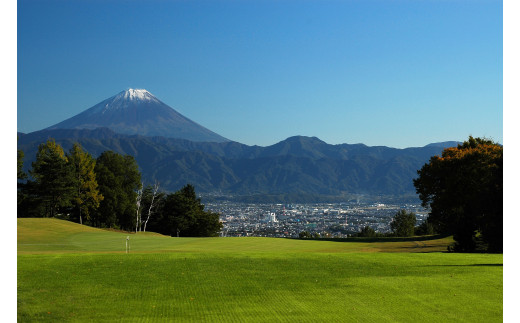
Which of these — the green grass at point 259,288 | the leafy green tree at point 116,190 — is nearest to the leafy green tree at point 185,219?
the leafy green tree at point 116,190

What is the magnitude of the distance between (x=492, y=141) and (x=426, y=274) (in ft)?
95.6

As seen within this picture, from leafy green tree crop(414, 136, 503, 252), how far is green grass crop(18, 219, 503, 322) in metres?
10.8

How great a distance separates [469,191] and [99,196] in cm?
3588

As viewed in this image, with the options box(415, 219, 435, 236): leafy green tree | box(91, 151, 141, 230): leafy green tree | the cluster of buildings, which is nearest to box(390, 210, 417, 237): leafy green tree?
box(415, 219, 435, 236): leafy green tree

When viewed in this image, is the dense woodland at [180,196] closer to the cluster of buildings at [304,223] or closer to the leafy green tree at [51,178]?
the leafy green tree at [51,178]

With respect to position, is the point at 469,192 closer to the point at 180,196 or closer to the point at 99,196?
the point at 99,196

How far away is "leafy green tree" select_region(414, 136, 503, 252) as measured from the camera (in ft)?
96.9

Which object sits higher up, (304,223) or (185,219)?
(185,219)

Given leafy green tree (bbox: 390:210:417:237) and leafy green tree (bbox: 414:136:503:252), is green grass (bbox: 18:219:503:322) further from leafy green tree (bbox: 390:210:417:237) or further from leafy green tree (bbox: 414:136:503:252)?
leafy green tree (bbox: 390:210:417:237)

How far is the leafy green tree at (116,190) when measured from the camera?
5834cm

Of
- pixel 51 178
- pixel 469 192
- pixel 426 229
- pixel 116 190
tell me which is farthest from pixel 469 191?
pixel 116 190

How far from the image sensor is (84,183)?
5369 cm
